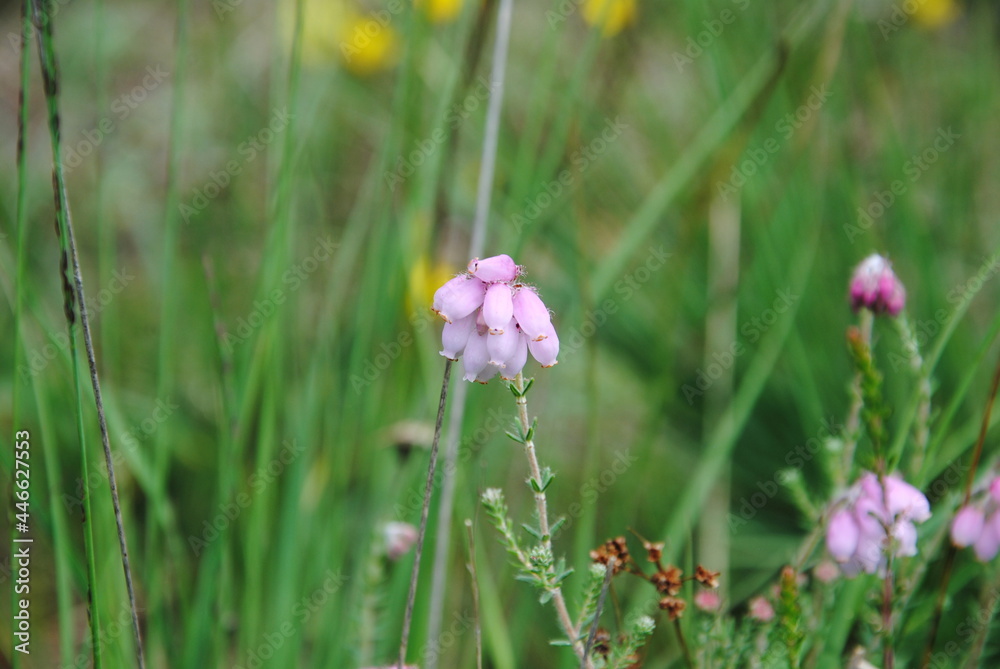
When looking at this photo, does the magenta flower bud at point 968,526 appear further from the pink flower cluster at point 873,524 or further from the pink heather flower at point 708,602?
the pink heather flower at point 708,602

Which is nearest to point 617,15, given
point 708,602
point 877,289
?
point 877,289

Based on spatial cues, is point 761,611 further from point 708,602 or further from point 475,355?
point 475,355

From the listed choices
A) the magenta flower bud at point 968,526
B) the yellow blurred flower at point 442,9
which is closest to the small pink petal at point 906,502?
the magenta flower bud at point 968,526

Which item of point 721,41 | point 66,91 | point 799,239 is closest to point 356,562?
point 799,239

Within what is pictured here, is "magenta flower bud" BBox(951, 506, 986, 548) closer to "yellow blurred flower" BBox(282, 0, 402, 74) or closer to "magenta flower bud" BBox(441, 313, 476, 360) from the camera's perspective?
"magenta flower bud" BBox(441, 313, 476, 360)

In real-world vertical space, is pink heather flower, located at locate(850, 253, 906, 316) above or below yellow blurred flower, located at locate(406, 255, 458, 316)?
below

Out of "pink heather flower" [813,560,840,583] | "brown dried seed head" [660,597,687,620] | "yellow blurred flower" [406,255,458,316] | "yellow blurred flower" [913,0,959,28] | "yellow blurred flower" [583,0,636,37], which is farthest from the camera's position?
"yellow blurred flower" [913,0,959,28]

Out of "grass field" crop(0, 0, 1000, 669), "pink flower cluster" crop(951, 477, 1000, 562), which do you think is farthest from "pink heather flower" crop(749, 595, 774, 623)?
"pink flower cluster" crop(951, 477, 1000, 562)
